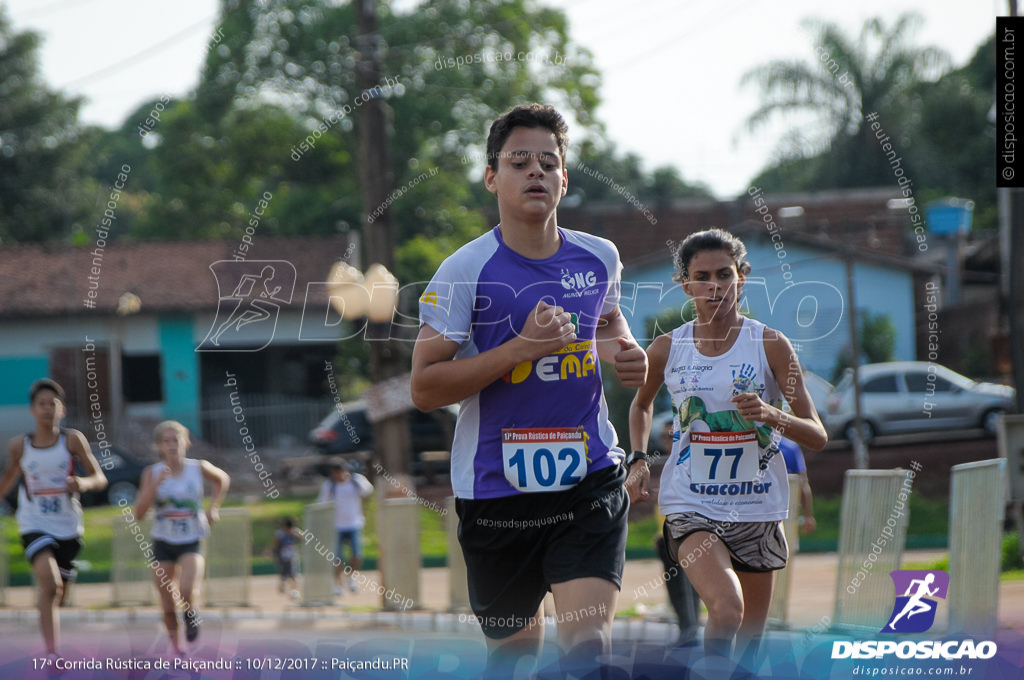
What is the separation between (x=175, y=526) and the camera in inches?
327

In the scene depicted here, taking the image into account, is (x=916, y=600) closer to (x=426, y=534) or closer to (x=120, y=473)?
(x=426, y=534)

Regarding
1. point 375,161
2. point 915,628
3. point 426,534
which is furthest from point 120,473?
point 915,628

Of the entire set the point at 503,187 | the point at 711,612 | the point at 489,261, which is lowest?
the point at 711,612

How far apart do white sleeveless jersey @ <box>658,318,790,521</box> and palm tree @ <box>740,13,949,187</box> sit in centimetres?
2256

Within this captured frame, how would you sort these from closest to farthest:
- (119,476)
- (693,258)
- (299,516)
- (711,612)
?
(711,612), (693,258), (299,516), (119,476)

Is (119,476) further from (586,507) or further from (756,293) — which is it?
(586,507)

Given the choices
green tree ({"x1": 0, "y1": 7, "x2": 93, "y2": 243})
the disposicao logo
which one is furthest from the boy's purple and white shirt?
green tree ({"x1": 0, "y1": 7, "x2": 93, "y2": 243})

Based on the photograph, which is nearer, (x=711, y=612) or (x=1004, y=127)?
(x=711, y=612)

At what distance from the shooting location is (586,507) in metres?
3.76

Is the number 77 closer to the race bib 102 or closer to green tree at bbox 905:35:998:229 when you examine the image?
the race bib 102

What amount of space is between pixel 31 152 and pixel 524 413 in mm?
40493

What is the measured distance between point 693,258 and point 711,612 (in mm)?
1359

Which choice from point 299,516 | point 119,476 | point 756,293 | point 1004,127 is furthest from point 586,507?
point 119,476

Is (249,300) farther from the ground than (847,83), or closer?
closer
